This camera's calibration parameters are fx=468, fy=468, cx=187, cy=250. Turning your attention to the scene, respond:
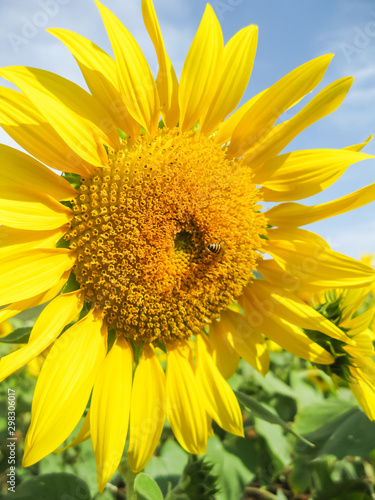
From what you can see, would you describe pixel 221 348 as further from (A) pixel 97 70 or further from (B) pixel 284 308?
(A) pixel 97 70

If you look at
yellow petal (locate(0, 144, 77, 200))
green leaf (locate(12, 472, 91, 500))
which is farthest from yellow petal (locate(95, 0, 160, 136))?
green leaf (locate(12, 472, 91, 500))

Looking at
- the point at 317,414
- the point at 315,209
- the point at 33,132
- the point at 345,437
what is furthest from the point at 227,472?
the point at 33,132

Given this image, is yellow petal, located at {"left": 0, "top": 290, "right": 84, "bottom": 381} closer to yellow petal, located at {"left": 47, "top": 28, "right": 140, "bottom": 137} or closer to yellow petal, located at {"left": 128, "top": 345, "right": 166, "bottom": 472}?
yellow petal, located at {"left": 128, "top": 345, "right": 166, "bottom": 472}

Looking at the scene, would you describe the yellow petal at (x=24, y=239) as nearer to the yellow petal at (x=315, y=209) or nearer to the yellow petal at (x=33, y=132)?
the yellow petal at (x=33, y=132)

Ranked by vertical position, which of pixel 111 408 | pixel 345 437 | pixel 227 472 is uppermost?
pixel 345 437

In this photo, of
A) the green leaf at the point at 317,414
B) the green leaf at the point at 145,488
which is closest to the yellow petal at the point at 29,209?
the green leaf at the point at 145,488

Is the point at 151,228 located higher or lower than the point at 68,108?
lower
